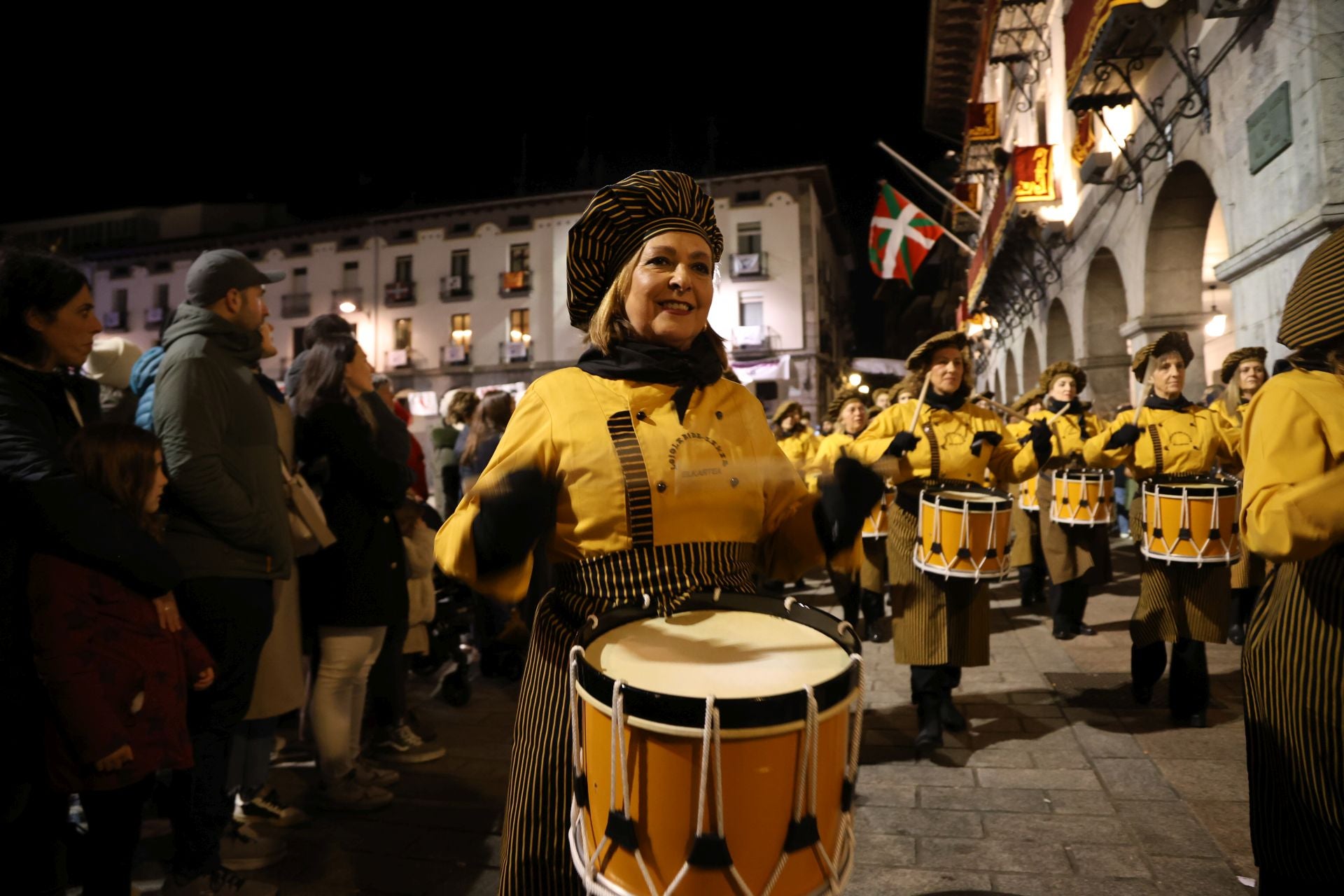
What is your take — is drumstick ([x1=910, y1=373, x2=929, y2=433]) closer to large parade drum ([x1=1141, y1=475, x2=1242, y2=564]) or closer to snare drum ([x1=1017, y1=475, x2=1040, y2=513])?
large parade drum ([x1=1141, y1=475, x2=1242, y2=564])

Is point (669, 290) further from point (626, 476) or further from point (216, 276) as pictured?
point (216, 276)

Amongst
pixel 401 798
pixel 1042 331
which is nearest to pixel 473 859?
pixel 401 798

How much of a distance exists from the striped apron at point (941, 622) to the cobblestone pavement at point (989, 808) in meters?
0.50

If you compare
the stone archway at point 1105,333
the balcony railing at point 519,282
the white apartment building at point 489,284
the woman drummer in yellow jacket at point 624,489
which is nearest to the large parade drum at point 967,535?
the woman drummer in yellow jacket at point 624,489

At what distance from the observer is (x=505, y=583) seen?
5.44 feet

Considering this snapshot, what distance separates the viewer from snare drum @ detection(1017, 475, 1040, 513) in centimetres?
852

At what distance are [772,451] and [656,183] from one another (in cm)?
76

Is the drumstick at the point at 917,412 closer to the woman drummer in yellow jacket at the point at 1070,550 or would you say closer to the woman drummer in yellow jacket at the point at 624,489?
the woman drummer in yellow jacket at the point at 1070,550

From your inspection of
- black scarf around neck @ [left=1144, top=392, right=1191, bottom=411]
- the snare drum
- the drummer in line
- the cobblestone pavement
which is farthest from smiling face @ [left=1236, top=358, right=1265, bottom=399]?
the cobblestone pavement

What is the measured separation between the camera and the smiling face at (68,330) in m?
2.68

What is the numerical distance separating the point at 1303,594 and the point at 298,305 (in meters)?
46.1

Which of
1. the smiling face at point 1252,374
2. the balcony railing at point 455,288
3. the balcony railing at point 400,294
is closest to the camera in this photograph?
the smiling face at point 1252,374

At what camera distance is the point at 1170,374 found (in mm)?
5430

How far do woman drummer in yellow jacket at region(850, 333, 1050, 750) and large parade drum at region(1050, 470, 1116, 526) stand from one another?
67.1 inches
